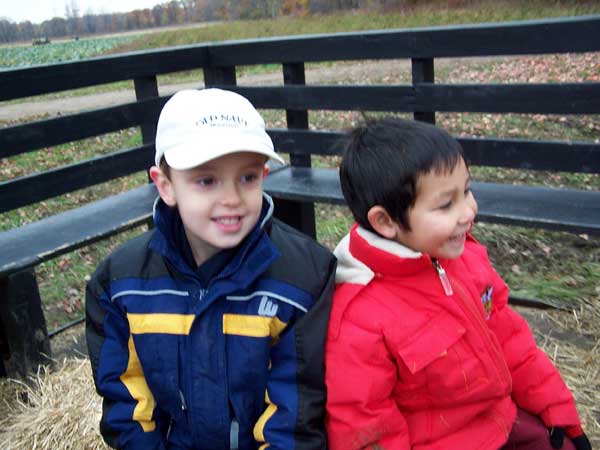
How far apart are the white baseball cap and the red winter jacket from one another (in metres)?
0.40

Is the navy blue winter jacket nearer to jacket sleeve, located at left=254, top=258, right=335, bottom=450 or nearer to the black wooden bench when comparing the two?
jacket sleeve, located at left=254, top=258, right=335, bottom=450

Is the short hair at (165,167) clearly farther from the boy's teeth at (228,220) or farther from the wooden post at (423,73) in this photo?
the wooden post at (423,73)

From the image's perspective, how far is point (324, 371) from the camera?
73.5 inches

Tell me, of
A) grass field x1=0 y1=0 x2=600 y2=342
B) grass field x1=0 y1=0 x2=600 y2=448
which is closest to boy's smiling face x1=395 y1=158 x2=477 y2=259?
grass field x1=0 y1=0 x2=600 y2=448

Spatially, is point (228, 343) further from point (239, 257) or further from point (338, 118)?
point (338, 118)

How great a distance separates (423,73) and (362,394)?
8.27ft

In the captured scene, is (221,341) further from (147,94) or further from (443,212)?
(147,94)

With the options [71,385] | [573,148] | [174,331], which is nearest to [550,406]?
[174,331]

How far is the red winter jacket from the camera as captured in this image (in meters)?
1.80

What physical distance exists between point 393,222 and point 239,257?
0.41 m

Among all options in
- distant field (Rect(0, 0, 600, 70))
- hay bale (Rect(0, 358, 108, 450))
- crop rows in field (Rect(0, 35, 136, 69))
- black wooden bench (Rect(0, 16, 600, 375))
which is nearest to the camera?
hay bale (Rect(0, 358, 108, 450))

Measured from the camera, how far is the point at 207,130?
1.79 m

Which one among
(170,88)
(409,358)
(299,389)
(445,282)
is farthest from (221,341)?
(170,88)

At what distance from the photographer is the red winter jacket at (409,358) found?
180 cm
